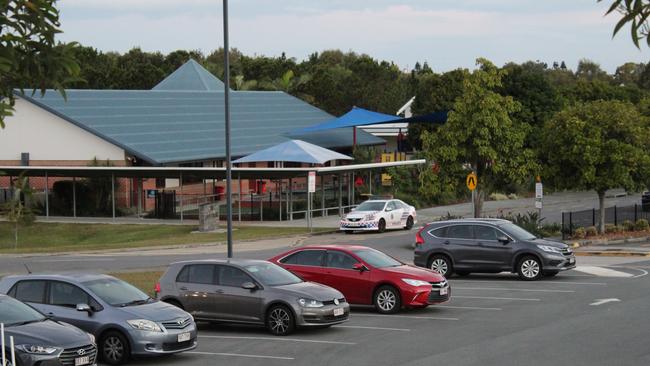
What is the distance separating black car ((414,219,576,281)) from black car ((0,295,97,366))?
49.7ft

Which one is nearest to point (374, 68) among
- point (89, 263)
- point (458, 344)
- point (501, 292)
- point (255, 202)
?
point (255, 202)

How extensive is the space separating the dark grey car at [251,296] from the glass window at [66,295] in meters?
3.19

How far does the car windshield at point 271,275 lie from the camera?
Result: 66.1 ft

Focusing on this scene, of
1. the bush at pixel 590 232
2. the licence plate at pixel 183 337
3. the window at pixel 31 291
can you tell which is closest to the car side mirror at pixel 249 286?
the licence plate at pixel 183 337

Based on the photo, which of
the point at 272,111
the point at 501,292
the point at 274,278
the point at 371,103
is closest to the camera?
the point at 274,278

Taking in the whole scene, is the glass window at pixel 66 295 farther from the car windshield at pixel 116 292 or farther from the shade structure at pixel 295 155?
the shade structure at pixel 295 155

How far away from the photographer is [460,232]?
95.5 ft

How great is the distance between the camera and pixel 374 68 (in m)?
115

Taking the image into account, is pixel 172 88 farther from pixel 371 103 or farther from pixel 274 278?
pixel 274 278

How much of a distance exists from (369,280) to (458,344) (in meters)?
4.70

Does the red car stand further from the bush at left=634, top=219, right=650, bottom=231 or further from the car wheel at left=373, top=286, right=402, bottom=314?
the bush at left=634, top=219, right=650, bottom=231

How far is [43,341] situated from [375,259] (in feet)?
31.8

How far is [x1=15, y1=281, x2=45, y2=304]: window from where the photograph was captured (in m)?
17.9

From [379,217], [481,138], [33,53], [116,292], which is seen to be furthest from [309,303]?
[379,217]
